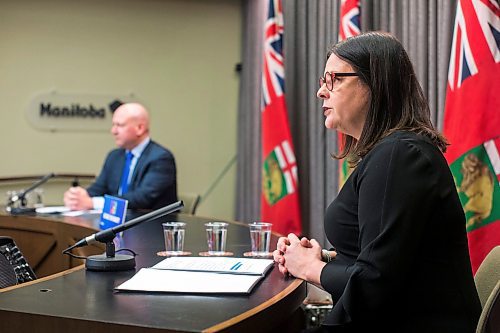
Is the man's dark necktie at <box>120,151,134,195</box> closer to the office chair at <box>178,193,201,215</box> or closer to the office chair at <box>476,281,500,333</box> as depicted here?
the office chair at <box>178,193,201,215</box>

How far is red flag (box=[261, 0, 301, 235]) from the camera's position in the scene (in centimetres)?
491

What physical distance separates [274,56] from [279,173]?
0.84 m

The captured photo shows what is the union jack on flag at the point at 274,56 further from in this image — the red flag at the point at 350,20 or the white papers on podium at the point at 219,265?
the white papers on podium at the point at 219,265

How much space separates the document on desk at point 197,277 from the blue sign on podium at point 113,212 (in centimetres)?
78

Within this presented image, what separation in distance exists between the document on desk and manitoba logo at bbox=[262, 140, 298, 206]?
2746 mm

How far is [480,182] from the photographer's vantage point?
3.05 metres

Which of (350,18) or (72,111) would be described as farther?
(72,111)

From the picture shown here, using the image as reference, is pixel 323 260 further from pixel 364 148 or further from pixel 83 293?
pixel 83 293

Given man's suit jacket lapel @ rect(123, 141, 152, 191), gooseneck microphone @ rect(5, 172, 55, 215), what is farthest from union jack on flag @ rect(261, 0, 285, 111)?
gooseneck microphone @ rect(5, 172, 55, 215)

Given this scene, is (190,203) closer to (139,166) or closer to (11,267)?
(139,166)

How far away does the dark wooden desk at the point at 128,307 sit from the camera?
146cm

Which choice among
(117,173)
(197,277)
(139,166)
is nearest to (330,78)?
(197,277)

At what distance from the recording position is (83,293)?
69.2 inches

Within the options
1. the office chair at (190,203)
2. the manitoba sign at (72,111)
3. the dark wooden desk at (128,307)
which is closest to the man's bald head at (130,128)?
the office chair at (190,203)
